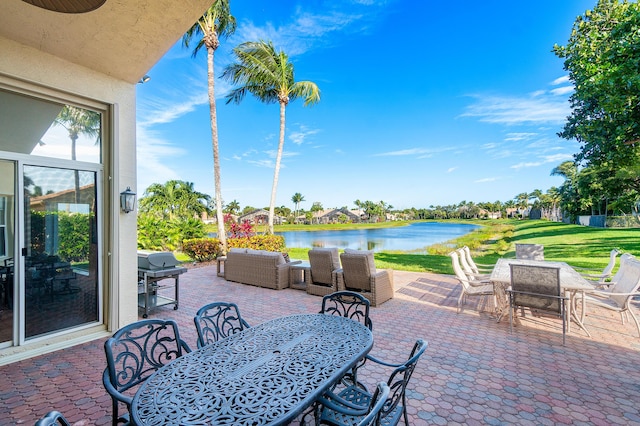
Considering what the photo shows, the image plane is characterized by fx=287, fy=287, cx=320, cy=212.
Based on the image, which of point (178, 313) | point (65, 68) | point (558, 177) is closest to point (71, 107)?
point (65, 68)

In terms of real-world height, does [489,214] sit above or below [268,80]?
below

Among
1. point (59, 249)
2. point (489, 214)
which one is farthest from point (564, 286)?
point (489, 214)

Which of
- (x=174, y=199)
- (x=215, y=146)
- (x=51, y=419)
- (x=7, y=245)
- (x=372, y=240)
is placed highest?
(x=215, y=146)

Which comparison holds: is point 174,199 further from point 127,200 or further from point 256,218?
point 127,200

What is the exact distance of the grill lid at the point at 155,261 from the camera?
4992mm

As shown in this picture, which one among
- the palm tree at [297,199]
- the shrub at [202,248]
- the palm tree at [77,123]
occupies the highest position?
the palm tree at [297,199]

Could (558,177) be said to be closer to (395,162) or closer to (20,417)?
(395,162)

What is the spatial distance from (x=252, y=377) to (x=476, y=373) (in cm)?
250

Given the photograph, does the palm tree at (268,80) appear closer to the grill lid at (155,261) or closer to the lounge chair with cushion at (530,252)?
the grill lid at (155,261)

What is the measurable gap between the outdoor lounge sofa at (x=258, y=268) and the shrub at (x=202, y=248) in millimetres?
3540

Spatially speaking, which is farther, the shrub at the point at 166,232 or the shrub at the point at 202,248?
the shrub at the point at 166,232

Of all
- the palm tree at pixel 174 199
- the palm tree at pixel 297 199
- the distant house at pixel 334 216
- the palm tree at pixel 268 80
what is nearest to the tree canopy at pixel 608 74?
the palm tree at pixel 268 80

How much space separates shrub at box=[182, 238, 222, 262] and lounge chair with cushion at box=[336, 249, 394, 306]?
6891mm

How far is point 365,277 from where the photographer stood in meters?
5.33
